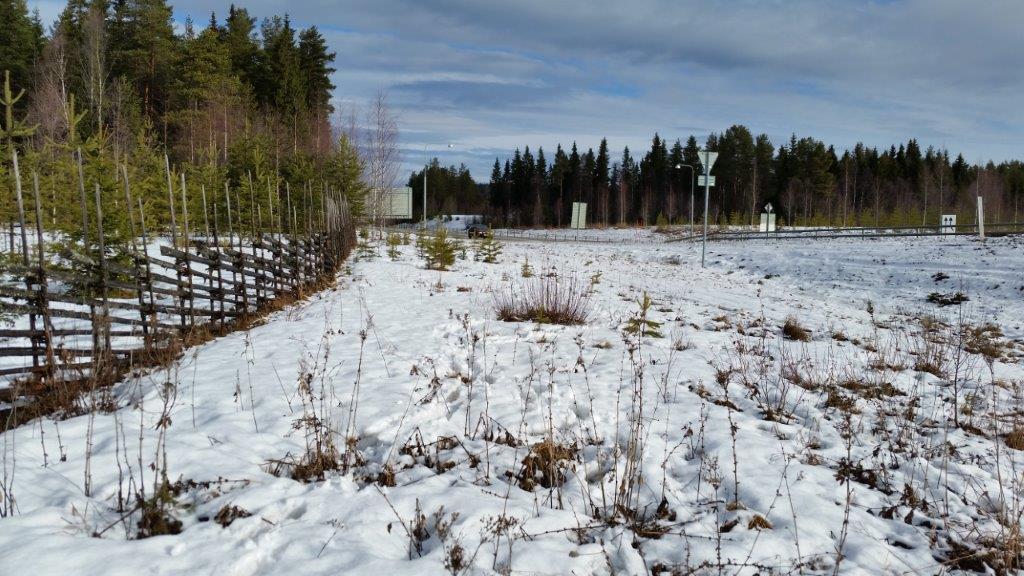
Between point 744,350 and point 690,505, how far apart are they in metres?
4.57

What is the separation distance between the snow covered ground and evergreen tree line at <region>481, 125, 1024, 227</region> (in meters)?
52.4

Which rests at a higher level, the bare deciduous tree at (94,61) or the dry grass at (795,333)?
the bare deciduous tree at (94,61)

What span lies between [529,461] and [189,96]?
39444 millimetres

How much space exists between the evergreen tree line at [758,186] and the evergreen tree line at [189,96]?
36.5 m

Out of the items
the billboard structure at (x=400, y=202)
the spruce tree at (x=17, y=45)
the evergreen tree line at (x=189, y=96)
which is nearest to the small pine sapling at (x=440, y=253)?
the evergreen tree line at (x=189, y=96)

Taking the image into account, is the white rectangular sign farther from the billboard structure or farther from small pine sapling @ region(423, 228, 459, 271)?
small pine sapling @ region(423, 228, 459, 271)

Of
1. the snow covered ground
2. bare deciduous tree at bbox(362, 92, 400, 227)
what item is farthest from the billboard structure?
the snow covered ground

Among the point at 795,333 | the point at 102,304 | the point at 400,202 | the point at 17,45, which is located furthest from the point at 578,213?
the point at 102,304

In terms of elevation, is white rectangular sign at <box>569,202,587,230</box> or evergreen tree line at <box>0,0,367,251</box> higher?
evergreen tree line at <box>0,0,367,251</box>

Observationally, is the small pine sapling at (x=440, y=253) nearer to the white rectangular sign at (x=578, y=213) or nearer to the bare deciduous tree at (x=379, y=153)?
the bare deciduous tree at (x=379, y=153)

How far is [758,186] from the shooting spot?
73.7 m

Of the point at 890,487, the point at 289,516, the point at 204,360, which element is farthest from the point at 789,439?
the point at 204,360

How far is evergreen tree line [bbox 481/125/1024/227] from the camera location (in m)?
59.5

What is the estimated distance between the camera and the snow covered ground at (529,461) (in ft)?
9.95
